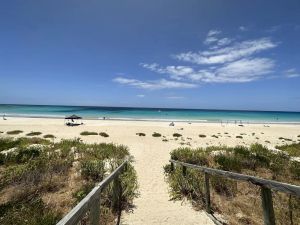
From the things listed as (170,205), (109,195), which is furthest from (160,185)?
(109,195)

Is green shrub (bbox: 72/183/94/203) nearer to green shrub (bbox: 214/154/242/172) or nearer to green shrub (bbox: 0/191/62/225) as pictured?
green shrub (bbox: 0/191/62/225)

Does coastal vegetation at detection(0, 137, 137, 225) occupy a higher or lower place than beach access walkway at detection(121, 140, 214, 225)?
higher

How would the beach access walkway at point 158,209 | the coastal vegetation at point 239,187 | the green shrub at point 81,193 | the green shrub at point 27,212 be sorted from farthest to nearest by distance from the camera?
the green shrub at point 81,193
the coastal vegetation at point 239,187
the beach access walkway at point 158,209
the green shrub at point 27,212

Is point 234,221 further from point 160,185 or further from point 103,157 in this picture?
point 103,157

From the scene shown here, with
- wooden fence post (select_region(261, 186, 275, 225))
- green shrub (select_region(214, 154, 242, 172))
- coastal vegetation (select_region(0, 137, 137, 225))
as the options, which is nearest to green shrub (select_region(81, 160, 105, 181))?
coastal vegetation (select_region(0, 137, 137, 225))

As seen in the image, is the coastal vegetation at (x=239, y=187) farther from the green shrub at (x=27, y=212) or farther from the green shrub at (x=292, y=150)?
the green shrub at (x=27, y=212)

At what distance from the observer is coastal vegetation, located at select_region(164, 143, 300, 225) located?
18.1 ft

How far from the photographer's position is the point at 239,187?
292 inches

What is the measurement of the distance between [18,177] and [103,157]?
4.23 meters

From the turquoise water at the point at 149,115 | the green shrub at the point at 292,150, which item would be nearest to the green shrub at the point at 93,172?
the green shrub at the point at 292,150

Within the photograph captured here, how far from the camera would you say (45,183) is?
6648 mm

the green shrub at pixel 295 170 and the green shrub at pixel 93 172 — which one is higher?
the green shrub at pixel 93 172

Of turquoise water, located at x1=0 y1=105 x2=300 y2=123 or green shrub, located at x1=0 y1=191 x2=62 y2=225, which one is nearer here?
green shrub, located at x1=0 y1=191 x2=62 y2=225

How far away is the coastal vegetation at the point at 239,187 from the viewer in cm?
552
